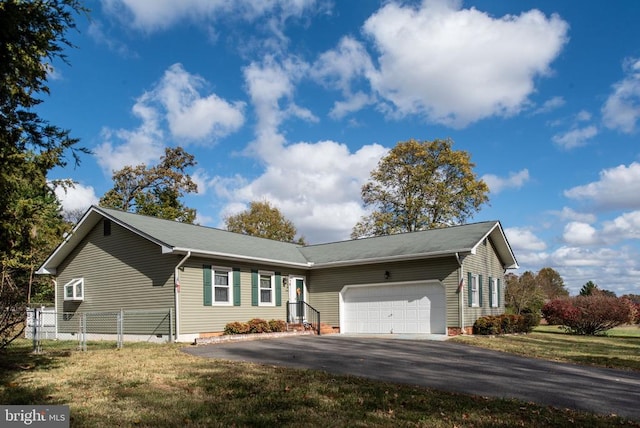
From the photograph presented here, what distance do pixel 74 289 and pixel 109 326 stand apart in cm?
245

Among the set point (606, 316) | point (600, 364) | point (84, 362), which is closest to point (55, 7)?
point (84, 362)

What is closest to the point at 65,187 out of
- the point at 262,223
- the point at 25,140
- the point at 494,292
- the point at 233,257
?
the point at 25,140

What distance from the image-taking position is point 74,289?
792 inches

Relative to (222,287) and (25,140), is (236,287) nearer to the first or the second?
(222,287)

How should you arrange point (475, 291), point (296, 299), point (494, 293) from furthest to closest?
point (494, 293) < point (296, 299) < point (475, 291)

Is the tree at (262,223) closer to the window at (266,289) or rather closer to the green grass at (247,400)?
the window at (266,289)

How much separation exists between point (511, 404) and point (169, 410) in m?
4.69

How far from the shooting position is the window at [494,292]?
23.3 m

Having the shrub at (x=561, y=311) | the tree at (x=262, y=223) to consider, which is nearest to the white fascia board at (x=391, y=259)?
the shrub at (x=561, y=311)

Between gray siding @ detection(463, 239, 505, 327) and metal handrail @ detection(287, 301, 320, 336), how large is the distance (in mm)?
6284

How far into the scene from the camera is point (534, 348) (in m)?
15.4

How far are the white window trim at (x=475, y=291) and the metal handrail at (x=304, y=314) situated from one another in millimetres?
6483

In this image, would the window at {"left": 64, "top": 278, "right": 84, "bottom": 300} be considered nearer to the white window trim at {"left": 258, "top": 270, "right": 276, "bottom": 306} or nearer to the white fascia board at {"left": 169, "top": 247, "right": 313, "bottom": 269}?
the white fascia board at {"left": 169, "top": 247, "right": 313, "bottom": 269}

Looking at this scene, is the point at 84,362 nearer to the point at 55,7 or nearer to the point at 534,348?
the point at 55,7
